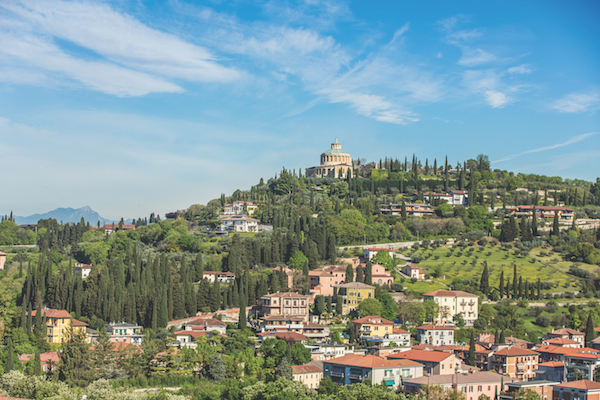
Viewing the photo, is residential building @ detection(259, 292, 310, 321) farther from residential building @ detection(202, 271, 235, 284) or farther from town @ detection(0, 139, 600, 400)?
residential building @ detection(202, 271, 235, 284)

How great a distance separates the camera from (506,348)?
192ft

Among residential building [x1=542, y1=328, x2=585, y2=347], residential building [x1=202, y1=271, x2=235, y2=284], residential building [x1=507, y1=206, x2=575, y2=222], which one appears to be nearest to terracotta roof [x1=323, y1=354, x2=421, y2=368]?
residential building [x1=542, y1=328, x2=585, y2=347]

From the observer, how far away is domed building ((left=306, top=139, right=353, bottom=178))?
136 m

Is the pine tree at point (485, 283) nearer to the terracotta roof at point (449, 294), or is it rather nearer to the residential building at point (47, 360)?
the terracotta roof at point (449, 294)

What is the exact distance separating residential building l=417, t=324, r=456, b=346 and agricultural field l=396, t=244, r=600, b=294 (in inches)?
346

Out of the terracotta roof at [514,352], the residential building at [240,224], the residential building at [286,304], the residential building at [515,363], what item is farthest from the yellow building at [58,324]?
the residential building at [240,224]

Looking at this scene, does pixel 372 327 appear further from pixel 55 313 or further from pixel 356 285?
pixel 55 313

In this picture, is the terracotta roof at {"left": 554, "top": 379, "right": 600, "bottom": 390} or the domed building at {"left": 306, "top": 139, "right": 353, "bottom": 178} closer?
the terracotta roof at {"left": 554, "top": 379, "right": 600, "bottom": 390}

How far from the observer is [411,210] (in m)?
108

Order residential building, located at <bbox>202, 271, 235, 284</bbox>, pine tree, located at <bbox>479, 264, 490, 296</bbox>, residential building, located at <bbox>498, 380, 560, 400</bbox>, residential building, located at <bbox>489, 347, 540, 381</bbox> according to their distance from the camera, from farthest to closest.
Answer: residential building, located at <bbox>202, 271, 235, 284</bbox>
pine tree, located at <bbox>479, 264, 490, 296</bbox>
residential building, located at <bbox>489, 347, 540, 381</bbox>
residential building, located at <bbox>498, 380, 560, 400</bbox>

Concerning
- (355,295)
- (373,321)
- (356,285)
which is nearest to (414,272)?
(356,285)

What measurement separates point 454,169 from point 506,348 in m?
79.6

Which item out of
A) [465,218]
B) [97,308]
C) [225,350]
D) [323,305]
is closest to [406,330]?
[323,305]

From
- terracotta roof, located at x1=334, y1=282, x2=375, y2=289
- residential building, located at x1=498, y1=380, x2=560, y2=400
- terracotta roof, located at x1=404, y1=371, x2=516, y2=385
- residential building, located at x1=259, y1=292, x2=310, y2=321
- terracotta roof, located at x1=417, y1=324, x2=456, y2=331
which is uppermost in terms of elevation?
terracotta roof, located at x1=334, y1=282, x2=375, y2=289
